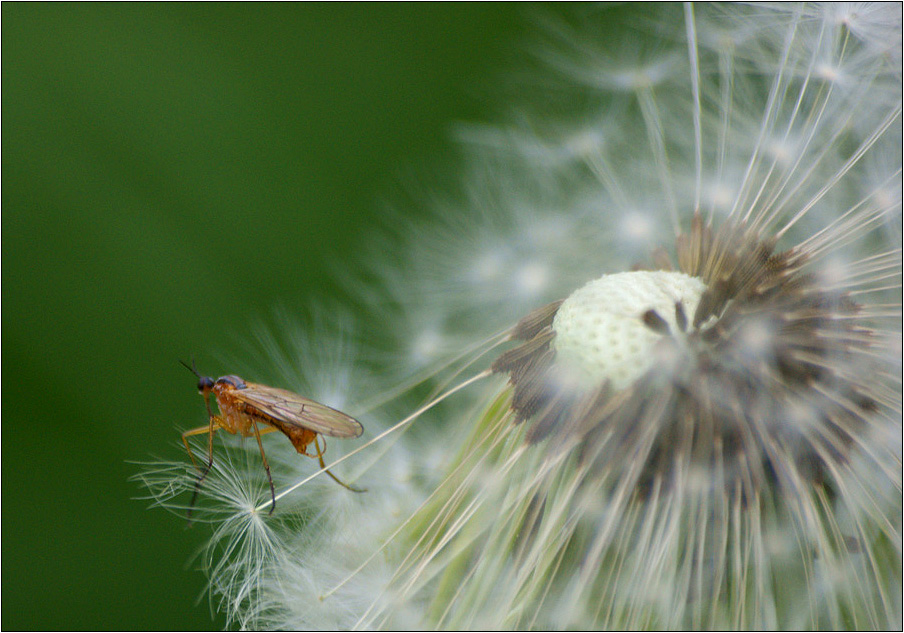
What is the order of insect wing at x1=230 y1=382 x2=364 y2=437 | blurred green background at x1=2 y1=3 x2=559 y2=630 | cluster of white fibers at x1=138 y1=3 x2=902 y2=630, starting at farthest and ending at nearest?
blurred green background at x1=2 y1=3 x2=559 y2=630
insect wing at x1=230 y1=382 x2=364 y2=437
cluster of white fibers at x1=138 y1=3 x2=902 y2=630

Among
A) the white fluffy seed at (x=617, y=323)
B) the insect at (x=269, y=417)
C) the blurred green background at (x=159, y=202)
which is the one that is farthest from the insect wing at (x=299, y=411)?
the blurred green background at (x=159, y=202)

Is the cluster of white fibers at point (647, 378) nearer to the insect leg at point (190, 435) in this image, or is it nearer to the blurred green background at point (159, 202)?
the insect leg at point (190, 435)

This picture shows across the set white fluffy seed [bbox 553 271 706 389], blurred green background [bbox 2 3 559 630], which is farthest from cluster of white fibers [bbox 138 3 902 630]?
blurred green background [bbox 2 3 559 630]

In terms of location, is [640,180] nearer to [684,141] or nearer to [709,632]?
[684,141]

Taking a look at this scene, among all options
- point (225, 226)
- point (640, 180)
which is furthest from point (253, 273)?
point (640, 180)

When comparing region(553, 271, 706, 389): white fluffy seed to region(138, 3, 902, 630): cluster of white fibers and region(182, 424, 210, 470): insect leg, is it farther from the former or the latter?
region(182, 424, 210, 470): insect leg

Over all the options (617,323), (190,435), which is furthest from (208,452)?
(617,323)
